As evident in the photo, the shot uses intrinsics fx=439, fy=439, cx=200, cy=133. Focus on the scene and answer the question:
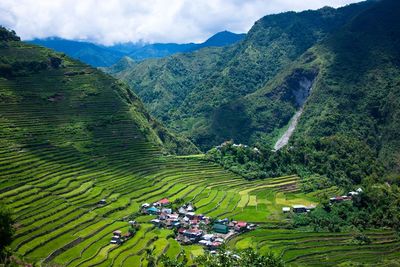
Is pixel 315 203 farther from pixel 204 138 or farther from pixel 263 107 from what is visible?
pixel 263 107

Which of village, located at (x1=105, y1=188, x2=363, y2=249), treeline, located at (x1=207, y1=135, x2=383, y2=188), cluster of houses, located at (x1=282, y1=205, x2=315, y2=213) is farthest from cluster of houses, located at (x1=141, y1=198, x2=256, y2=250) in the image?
treeline, located at (x1=207, y1=135, x2=383, y2=188)

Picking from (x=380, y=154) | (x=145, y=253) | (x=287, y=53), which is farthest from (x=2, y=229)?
(x=287, y=53)

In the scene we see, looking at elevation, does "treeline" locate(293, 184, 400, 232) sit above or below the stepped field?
below

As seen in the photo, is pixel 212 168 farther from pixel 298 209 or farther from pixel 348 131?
pixel 348 131

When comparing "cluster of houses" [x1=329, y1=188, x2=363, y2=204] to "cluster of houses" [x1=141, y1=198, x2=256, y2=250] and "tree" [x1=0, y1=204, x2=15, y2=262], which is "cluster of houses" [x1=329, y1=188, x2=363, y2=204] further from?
"tree" [x1=0, y1=204, x2=15, y2=262]

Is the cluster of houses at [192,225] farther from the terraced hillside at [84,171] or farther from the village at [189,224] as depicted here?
the terraced hillside at [84,171]

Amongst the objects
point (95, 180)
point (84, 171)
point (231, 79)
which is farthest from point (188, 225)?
point (231, 79)

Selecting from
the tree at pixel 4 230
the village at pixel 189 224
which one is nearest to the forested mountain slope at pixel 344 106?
the village at pixel 189 224
